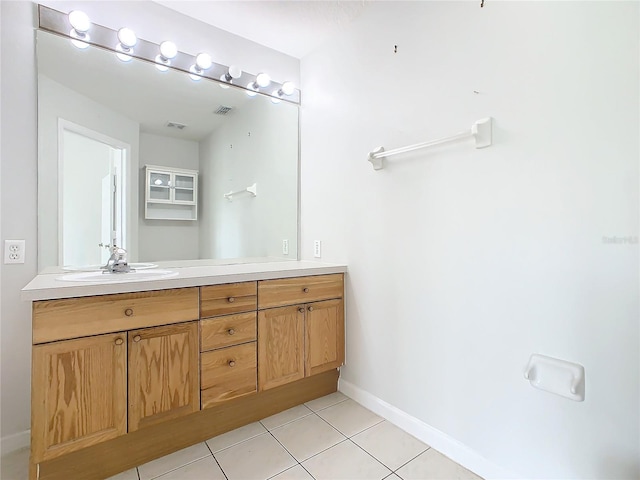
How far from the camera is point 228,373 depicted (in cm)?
163

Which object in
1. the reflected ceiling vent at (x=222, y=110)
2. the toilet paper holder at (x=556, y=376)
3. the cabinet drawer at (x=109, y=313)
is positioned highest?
the reflected ceiling vent at (x=222, y=110)

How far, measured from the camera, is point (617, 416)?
1.04 m

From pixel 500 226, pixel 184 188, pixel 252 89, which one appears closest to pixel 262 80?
pixel 252 89

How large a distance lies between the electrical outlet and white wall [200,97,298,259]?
88cm

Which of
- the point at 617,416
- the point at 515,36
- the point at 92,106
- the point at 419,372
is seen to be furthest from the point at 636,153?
the point at 92,106

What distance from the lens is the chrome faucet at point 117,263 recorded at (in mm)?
1685

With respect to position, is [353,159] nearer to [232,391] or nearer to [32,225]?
[232,391]

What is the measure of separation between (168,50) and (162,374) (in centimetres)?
182

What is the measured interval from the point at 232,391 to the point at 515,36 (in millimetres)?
2047

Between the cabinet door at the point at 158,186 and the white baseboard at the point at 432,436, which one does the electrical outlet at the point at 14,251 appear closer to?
the cabinet door at the point at 158,186

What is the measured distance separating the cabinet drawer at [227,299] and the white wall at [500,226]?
0.70m

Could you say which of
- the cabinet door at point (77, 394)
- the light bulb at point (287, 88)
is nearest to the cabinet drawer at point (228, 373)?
the cabinet door at point (77, 394)

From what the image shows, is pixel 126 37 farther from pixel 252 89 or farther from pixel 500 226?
pixel 500 226

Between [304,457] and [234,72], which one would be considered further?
[234,72]
